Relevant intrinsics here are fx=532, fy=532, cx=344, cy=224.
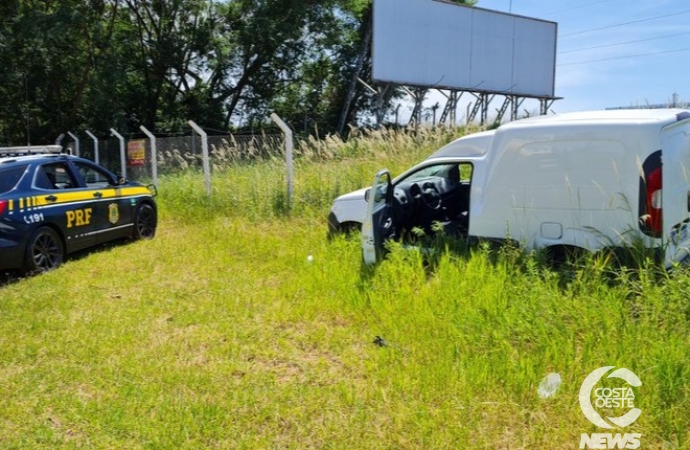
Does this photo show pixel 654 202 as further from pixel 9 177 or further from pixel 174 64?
pixel 174 64

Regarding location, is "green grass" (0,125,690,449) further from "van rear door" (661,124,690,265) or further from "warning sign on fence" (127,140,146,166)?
"warning sign on fence" (127,140,146,166)

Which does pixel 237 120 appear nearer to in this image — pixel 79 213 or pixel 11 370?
pixel 79 213

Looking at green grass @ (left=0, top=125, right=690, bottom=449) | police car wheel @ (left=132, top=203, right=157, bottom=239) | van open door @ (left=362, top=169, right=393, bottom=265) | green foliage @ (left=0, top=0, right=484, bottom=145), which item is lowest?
green grass @ (left=0, top=125, right=690, bottom=449)

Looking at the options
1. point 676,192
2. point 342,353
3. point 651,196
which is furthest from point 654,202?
point 342,353

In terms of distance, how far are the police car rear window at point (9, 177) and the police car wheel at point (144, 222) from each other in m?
2.45

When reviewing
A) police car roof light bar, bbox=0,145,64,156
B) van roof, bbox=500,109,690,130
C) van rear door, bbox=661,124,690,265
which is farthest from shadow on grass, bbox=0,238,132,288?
van rear door, bbox=661,124,690,265

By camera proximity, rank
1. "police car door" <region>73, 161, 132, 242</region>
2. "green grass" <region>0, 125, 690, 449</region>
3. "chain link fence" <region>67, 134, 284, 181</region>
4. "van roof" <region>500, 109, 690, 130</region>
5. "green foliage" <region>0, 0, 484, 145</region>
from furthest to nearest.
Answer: "green foliage" <region>0, 0, 484, 145</region> → "chain link fence" <region>67, 134, 284, 181</region> → "police car door" <region>73, 161, 132, 242</region> → "van roof" <region>500, 109, 690, 130</region> → "green grass" <region>0, 125, 690, 449</region>

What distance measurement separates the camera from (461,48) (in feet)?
78.2

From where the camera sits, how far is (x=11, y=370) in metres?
4.12

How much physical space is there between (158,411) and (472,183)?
3.64 metres

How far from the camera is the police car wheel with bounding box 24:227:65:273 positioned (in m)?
6.66

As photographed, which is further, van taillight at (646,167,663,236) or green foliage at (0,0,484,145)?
green foliage at (0,0,484,145)

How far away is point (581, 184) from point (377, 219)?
204cm

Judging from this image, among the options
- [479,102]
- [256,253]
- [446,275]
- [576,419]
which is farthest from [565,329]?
[479,102]
